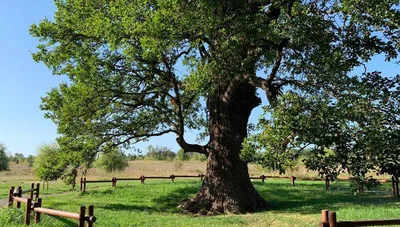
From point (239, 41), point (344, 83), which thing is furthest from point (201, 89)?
point (344, 83)

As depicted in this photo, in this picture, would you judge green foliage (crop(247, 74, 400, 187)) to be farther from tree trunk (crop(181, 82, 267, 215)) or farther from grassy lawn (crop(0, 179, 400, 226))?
tree trunk (crop(181, 82, 267, 215))

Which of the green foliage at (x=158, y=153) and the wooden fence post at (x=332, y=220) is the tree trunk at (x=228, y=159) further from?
the green foliage at (x=158, y=153)

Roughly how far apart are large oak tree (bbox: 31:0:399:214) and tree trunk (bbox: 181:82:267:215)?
0.05 meters

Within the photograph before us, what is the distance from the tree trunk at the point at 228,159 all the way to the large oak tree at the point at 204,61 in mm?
48

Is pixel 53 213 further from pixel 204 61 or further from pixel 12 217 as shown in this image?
pixel 204 61

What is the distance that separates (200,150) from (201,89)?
21.3 feet

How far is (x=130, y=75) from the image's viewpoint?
18141 mm

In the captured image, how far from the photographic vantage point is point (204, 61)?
1309 cm

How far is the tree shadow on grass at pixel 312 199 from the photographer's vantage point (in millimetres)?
17406

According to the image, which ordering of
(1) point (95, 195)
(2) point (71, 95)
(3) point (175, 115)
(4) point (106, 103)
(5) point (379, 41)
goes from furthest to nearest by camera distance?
(1) point (95, 195) → (3) point (175, 115) → (4) point (106, 103) → (2) point (71, 95) → (5) point (379, 41)

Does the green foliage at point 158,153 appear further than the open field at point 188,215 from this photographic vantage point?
Yes

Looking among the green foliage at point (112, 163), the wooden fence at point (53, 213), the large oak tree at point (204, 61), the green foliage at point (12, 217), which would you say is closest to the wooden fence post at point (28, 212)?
the wooden fence at point (53, 213)

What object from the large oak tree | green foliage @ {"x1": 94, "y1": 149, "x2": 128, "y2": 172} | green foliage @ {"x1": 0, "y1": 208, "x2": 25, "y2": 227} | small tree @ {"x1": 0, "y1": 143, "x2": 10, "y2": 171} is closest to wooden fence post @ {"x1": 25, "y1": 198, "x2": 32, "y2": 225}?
green foliage @ {"x1": 0, "y1": 208, "x2": 25, "y2": 227}

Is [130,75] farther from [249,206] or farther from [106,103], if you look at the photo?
[249,206]
